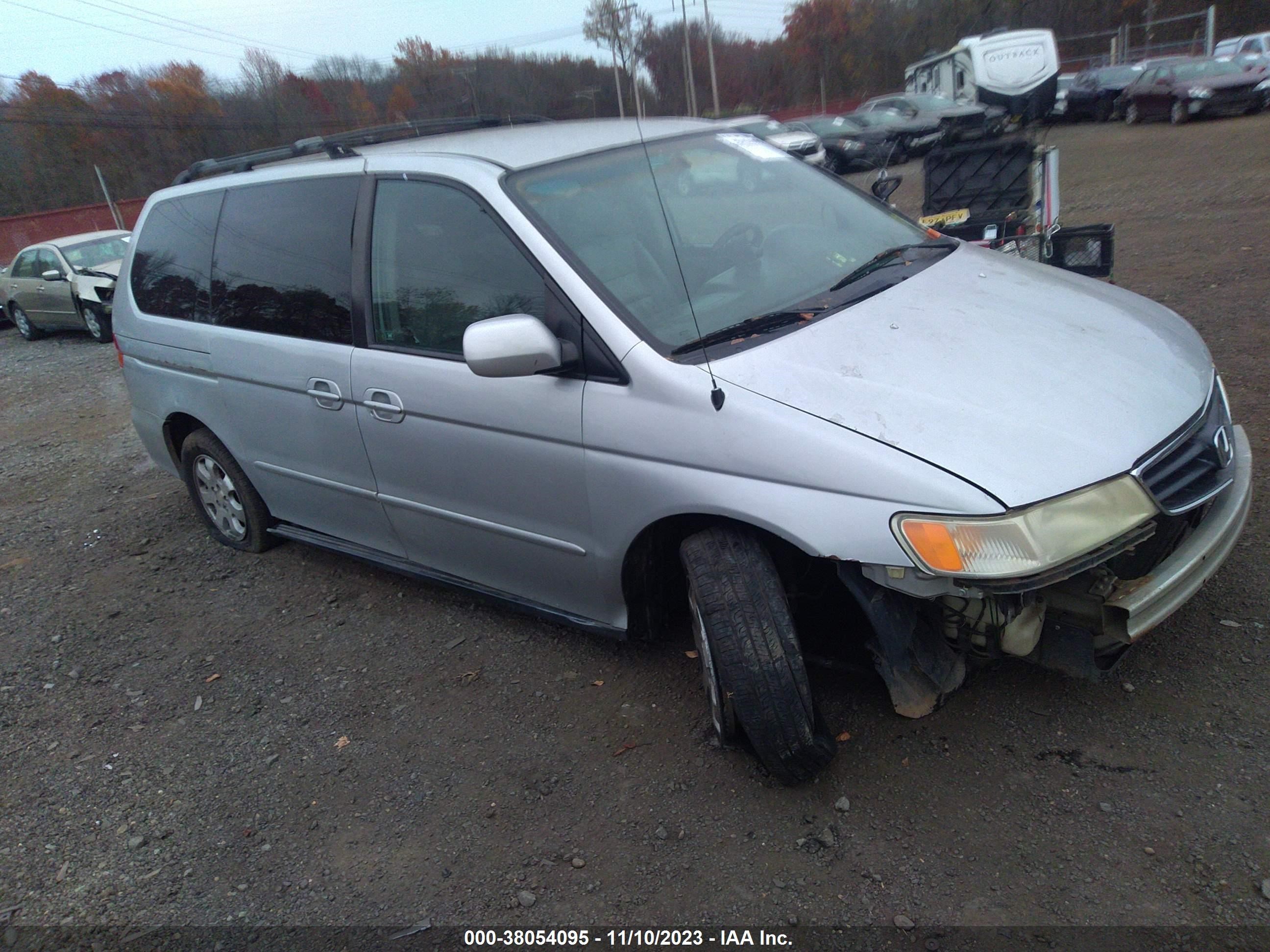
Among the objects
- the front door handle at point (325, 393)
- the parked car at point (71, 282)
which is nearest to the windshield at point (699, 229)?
the front door handle at point (325, 393)

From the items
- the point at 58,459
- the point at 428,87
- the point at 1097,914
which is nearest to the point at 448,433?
the point at 1097,914

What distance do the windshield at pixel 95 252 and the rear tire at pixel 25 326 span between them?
5.73 ft

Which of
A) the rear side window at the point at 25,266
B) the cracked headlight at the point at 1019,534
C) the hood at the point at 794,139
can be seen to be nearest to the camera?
the cracked headlight at the point at 1019,534

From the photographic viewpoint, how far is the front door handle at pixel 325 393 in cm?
351

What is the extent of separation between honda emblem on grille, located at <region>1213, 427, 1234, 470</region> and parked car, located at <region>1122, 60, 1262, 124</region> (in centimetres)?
2047

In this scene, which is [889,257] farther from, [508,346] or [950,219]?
[950,219]

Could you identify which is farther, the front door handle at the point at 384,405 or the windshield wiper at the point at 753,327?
the front door handle at the point at 384,405

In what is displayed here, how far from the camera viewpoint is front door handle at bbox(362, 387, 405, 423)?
10.8 ft

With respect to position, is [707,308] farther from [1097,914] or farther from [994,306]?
[1097,914]

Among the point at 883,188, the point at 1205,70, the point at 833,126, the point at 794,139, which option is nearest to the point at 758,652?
the point at 883,188

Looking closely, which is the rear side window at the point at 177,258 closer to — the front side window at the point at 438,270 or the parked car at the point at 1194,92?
the front side window at the point at 438,270

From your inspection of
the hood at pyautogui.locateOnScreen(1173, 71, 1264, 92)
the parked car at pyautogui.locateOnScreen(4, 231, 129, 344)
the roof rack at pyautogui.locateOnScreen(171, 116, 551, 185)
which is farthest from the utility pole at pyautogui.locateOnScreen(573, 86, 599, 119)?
the hood at pyautogui.locateOnScreen(1173, 71, 1264, 92)

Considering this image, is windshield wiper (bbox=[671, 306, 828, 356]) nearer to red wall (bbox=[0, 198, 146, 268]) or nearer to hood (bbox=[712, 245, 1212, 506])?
hood (bbox=[712, 245, 1212, 506])

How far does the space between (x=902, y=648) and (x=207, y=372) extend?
10.9 feet
